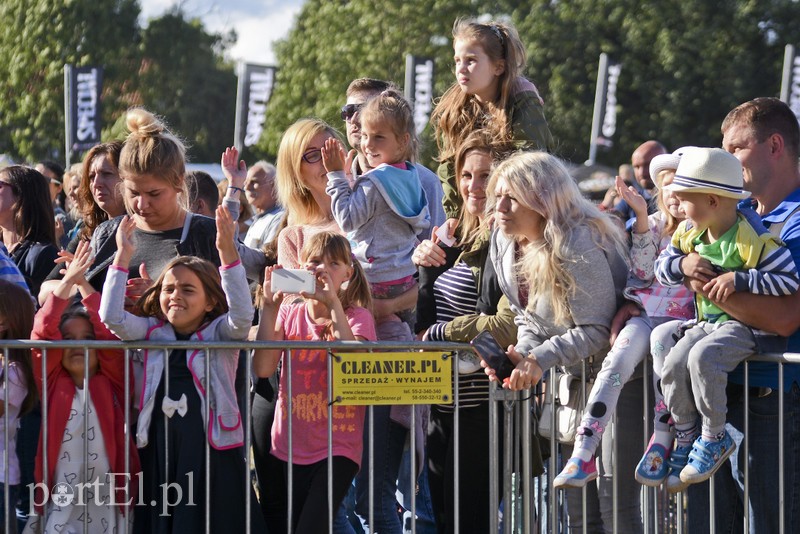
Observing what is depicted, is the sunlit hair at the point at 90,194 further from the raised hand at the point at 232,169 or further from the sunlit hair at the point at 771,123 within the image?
the sunlit hair at the point at 771,123

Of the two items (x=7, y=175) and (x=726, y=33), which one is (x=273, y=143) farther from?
(x=7, y=175)

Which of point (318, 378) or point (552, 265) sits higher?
point (552, 265)

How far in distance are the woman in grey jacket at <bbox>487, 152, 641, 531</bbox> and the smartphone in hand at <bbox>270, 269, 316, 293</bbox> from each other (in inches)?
31.3

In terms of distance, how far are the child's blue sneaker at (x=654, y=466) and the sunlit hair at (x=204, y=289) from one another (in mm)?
1895

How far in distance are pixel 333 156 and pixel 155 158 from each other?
0.80 meters

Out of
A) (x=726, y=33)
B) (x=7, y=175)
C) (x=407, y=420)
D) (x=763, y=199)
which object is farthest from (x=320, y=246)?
(x=726, y=33)

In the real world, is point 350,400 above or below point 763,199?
below

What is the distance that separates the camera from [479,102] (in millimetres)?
5703

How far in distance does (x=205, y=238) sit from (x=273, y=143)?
3526 cm

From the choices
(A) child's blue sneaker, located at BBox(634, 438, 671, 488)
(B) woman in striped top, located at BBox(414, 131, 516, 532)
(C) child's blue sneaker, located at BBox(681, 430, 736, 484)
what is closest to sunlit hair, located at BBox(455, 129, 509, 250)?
(B) woman in striped top, located at BBox(414, 131, 516, 532)

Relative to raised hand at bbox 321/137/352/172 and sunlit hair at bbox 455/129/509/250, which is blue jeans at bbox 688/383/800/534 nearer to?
sunlit hair at bbox 455/129/509/250

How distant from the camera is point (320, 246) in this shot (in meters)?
5.20

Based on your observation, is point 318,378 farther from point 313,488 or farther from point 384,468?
point 384,468

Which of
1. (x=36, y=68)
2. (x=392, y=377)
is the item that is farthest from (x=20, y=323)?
(x=36, y=68)
